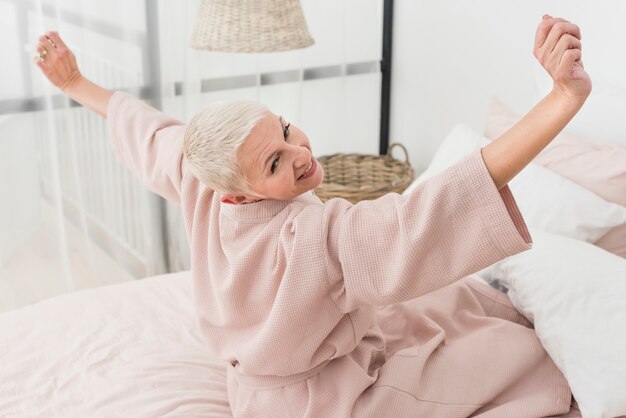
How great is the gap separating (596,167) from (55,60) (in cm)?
121

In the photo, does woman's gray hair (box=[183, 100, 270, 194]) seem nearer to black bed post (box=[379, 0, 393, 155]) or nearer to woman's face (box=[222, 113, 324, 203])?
woman's face (box=[222, 113, 324, 203])

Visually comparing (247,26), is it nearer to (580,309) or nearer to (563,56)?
(580,309)

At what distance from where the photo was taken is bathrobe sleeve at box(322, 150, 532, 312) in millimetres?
1080

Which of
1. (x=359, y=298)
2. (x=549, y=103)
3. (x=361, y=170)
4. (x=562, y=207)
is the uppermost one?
(x=549, y=103)

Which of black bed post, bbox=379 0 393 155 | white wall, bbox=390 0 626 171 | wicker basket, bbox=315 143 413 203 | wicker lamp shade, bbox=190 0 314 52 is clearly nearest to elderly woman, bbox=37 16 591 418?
wicker lamp shade, bbox=190 0 314 52

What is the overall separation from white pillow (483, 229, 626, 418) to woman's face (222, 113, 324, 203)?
1.79ft

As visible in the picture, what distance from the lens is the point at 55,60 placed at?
172cm

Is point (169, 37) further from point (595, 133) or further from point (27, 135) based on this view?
point (595, 133)

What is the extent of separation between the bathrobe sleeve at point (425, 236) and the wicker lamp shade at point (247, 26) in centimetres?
114

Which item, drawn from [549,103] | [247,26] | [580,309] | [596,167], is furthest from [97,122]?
[549,103]

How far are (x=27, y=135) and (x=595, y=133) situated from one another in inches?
63.5

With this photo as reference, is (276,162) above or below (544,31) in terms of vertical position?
below

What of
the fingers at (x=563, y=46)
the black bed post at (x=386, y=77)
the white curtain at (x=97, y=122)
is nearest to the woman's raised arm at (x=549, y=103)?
the fingers at (x=563, y=46)

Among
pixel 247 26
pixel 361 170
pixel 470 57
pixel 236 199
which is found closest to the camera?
pixel 236 199
